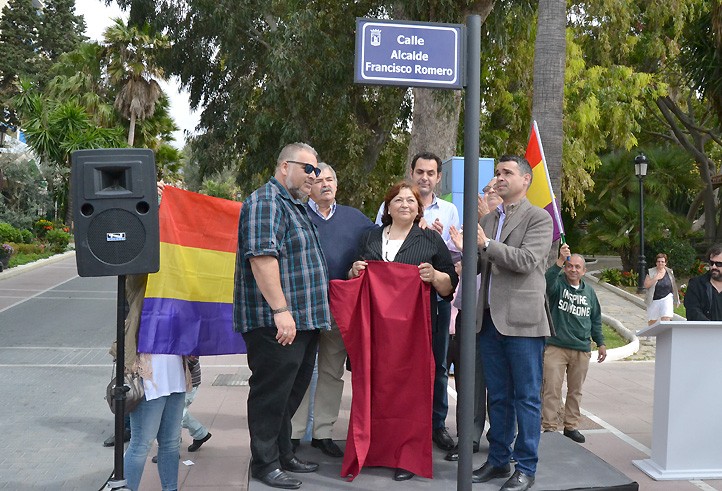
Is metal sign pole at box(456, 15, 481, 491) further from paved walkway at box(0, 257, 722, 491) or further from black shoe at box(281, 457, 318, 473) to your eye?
paved walkway at box(0, 257, 722, 491)

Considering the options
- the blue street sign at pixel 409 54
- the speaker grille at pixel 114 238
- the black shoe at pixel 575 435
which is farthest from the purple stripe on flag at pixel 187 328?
the black shoe at pixel 575 435

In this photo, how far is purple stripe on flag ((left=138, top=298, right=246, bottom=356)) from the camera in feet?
14.5

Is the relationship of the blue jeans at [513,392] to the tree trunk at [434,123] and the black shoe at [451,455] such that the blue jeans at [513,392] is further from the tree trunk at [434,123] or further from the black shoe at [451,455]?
the tree trunk at [434,123]

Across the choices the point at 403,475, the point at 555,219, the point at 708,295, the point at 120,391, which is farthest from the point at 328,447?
the point at 708,295

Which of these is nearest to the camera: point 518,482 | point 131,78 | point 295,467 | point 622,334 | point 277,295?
point 277,295

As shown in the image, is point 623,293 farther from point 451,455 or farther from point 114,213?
point 114,213

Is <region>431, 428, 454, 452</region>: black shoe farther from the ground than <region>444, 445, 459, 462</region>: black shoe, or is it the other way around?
<region>431, 428, 454, 452</region>: black shoe

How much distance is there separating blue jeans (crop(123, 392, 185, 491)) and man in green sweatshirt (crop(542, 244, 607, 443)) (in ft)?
10.8

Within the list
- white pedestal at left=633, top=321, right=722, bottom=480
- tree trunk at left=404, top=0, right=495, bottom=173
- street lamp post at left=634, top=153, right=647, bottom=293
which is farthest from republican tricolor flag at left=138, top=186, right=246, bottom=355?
street lamp post at left=634, top=153, right=647, bottom=293

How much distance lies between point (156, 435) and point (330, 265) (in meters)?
1.49

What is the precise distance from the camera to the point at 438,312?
5.49 metres

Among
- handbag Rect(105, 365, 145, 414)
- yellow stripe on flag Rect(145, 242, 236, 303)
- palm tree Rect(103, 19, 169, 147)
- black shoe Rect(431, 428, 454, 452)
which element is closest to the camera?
handbag Rect(105, 365, 145, 414)

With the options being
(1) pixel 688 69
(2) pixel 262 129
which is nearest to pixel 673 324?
(2) pixel 262 129

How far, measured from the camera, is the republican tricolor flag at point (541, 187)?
5.73 meters
